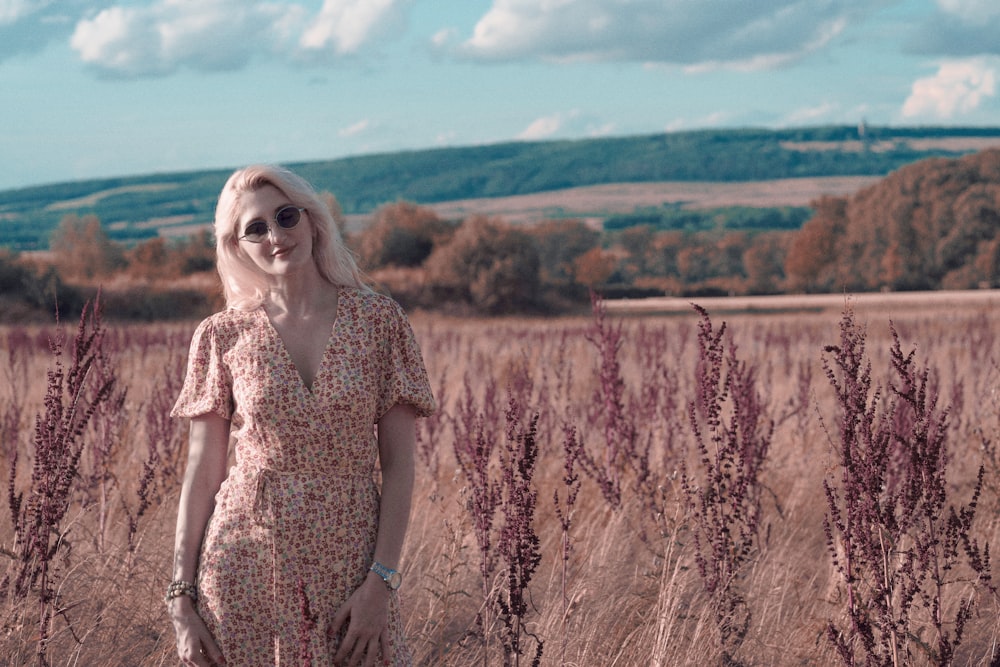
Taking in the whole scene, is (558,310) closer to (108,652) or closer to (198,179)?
(108,652)

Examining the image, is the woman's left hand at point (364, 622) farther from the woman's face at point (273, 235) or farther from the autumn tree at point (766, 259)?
the autumn tree at point (766, 259)

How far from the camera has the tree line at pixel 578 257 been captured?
3106cm

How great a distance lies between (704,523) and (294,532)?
63.8 inches

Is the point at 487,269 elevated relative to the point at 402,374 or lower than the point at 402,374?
lower

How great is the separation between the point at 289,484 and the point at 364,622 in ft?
1.08

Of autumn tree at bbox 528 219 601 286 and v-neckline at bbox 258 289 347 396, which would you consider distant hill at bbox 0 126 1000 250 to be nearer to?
autumn tree at bbox 528 219 601 286

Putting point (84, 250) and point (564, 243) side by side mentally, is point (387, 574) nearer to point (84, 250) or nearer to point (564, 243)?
point (84, 250)

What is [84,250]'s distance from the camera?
122ft

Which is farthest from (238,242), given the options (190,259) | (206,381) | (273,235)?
(190,259)

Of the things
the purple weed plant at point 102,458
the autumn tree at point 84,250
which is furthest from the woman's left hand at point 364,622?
the autumn tree at point 84,250

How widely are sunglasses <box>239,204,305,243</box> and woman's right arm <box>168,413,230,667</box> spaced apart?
15.9 inches

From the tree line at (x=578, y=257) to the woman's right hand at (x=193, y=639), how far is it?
99 centimetres

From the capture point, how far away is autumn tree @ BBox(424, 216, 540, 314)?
1351 inches

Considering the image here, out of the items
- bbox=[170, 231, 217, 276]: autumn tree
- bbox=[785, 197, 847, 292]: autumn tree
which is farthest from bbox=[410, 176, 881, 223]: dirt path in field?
bbox=[170, 231, 217, 276]: autumn tree
